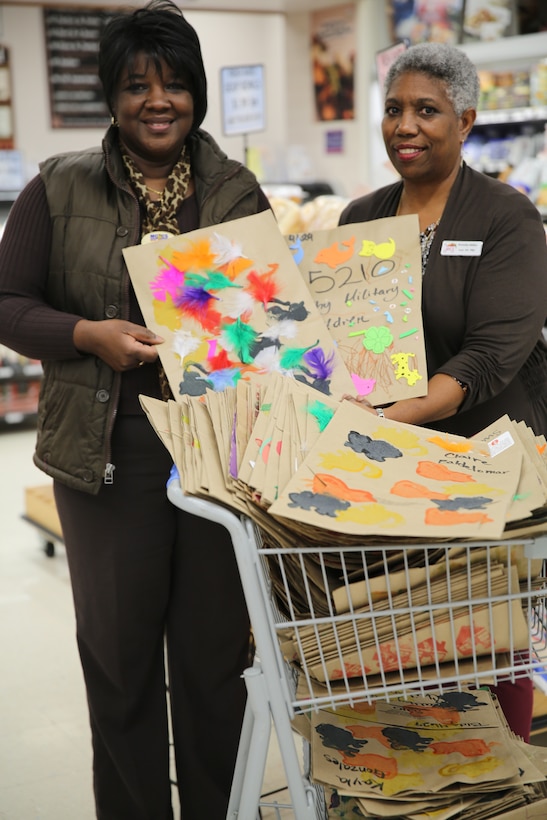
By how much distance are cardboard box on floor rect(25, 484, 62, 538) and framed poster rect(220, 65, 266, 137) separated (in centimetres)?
208

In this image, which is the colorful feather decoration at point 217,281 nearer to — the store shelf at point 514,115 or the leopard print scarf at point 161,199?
the leopard print scarf at point 161,199

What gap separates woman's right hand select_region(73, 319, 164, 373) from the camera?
180cm

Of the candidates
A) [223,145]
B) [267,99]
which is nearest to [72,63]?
[223,145]

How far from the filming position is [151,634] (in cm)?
209

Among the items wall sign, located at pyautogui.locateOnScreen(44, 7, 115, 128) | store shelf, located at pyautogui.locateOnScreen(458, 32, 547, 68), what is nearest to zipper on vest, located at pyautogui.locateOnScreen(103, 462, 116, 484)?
store shelf, located at pyautogui.locateOnScreen(458, 32, 547, 68)

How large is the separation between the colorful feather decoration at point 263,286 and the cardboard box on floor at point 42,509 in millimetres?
2942

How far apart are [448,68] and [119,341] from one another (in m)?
0.89

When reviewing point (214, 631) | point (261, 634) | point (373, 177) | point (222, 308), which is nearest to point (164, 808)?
point (214, 631)

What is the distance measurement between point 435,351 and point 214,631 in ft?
2.63

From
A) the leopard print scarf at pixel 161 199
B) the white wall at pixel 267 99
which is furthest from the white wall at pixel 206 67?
the leopard print scarf at pixel 161 199

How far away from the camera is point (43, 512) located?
4.69 metres

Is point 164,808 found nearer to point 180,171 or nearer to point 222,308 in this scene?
point 222,308

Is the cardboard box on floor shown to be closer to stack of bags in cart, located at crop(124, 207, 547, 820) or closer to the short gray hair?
stack of bags in cart, located at crop(124, 207, 547, 820)

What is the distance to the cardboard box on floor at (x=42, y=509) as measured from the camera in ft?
15.1
